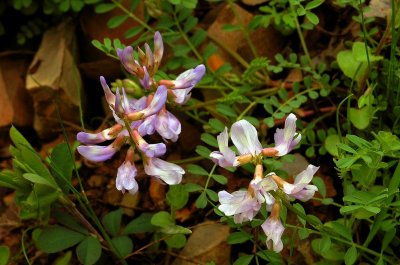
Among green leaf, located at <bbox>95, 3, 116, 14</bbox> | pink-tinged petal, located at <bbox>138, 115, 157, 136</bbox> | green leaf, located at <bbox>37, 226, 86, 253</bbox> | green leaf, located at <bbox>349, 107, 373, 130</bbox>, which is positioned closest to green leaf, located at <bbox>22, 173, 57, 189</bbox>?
green leaf, located at <bbox>37, 226, 86, 253</bbox>

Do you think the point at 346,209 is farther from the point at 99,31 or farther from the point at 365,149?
the point at 99,31

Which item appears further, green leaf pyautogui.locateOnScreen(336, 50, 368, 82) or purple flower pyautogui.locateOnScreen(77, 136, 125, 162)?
green leaf pyautogui.locateOnScreen(336, 50, 368, 82)

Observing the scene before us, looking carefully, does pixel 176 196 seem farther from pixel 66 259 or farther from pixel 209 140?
pixel 66 259

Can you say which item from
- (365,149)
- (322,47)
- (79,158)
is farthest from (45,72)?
(365,149)

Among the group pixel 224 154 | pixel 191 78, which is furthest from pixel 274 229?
pixel 191 78

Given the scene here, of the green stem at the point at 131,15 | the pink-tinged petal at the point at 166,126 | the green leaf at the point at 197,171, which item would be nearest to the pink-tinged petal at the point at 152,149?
the pink-tinged petal at the point at 166,126

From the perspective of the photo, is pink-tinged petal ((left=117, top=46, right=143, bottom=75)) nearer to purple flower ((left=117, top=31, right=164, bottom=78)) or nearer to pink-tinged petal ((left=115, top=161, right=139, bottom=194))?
purple flower ((left=117, top=31, right=164, bottom=78))
